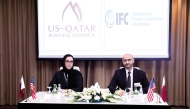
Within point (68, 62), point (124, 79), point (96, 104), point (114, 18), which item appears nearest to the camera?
point (96, 104)

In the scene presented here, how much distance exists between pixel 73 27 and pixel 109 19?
77 cm

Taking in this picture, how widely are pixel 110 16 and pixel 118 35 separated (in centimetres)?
43

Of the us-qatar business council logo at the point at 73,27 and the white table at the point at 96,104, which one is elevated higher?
the us-qatar business council logo at the point at 73,27

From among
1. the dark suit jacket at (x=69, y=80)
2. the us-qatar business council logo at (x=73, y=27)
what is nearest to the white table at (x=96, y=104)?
the dark suit jacket at (x=69, y=80)

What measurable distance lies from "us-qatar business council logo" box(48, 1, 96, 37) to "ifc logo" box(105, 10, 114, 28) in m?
0.31

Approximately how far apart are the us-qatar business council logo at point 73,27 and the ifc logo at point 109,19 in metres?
0.31

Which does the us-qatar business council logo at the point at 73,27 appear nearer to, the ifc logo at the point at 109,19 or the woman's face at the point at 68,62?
the ifc logo at the point at 109,19

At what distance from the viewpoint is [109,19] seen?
15.7 ft

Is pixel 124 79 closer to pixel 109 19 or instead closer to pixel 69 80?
pixel 69 80

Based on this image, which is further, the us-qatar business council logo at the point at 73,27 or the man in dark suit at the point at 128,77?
the us-qatar business council logo at the point at 73,27

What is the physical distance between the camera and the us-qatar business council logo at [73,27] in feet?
15.9

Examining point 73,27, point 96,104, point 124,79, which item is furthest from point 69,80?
point 73,27

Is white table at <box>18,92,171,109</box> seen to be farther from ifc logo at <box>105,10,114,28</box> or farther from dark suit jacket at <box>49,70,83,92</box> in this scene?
ifc logo at <box>105,10,114,28</box>

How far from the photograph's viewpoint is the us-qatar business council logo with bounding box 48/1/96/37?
4.84 m
